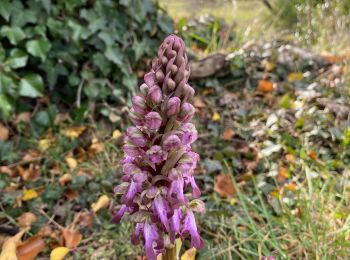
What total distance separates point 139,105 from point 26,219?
55.4 inches

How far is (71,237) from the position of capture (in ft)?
7.37

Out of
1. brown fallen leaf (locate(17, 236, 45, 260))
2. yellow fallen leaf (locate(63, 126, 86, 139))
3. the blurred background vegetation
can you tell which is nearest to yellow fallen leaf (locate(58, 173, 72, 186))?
the blurred background vegetation

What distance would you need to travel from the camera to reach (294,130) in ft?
9.84

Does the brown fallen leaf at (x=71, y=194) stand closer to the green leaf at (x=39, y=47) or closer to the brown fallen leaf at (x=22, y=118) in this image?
the brown fallen leaf at (x=22, y=118)

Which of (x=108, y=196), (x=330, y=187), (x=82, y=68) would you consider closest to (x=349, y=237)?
(x=330, y=187)

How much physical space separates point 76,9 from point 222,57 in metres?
1.22

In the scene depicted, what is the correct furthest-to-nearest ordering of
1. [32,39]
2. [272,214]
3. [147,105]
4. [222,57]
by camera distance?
[222,57] < [32,39] < [272,214] < [147,105]

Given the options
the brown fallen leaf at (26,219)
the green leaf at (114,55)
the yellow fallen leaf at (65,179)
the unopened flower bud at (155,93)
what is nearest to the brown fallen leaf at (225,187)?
the yellow fallen leaf at (65,179)

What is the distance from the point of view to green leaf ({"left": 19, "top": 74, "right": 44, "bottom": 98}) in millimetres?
3014

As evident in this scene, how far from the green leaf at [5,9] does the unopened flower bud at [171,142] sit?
6.93 ft

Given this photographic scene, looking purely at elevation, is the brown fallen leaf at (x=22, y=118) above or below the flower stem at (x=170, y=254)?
above

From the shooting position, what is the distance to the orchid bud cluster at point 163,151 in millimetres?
1240

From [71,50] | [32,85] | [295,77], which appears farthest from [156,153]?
[295,77]

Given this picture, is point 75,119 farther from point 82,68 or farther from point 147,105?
point 147,105
